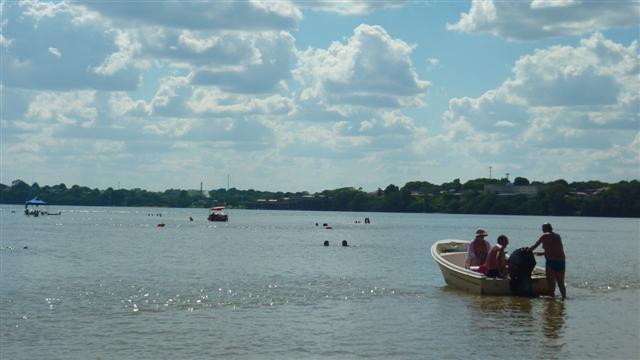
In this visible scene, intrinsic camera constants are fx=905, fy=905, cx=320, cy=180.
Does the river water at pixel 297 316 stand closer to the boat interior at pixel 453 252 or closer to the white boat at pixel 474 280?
the white boat at pixel 474 280

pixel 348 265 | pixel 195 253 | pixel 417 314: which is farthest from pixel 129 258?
pixel 417 314

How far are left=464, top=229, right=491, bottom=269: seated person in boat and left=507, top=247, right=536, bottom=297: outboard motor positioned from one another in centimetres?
293

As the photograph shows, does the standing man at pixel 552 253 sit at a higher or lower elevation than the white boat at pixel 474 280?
higher

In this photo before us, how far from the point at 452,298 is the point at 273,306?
6649mm

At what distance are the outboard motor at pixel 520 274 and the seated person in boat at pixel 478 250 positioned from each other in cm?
293

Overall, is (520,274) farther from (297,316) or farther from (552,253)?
(297,316)

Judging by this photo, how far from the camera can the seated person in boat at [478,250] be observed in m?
34.5

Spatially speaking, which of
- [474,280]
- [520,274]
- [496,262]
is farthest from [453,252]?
[520,274]

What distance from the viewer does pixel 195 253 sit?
220ft

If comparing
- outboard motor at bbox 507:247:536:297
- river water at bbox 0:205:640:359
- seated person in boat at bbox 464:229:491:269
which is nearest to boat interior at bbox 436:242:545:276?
river water at bbox 0:205:640:359

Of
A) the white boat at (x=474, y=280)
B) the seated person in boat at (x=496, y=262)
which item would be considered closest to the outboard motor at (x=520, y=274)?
the white boat at (x=474, y=280)

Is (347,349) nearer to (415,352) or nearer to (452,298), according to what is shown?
(415,352)

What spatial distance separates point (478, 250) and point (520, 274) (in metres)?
3.74

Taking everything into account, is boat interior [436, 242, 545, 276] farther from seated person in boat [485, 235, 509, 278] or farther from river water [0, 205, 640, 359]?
seated person in boat [485, 235, 509, 278]
